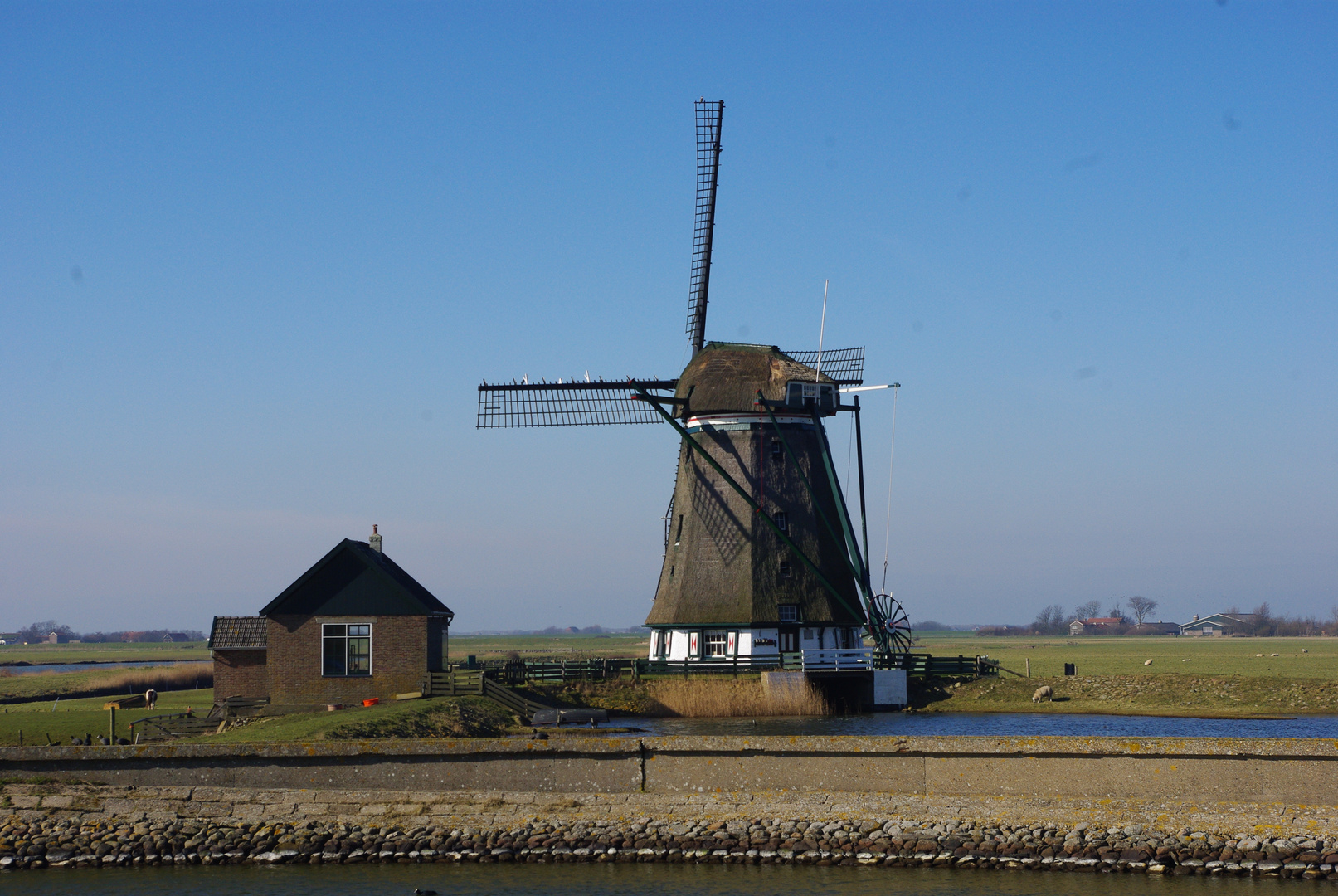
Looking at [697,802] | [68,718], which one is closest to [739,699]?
[68,718]

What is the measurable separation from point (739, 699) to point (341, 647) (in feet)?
39.9

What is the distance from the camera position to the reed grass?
39094 millimetres

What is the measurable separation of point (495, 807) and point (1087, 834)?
909 cm

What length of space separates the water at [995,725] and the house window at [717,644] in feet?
11.4

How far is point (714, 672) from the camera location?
41.1 m

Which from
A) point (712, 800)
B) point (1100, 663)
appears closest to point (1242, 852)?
point (712, 800)

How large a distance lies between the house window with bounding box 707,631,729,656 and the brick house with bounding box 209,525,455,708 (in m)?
Answer: 9.88

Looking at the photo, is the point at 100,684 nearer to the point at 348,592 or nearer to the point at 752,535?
the point at 348,592

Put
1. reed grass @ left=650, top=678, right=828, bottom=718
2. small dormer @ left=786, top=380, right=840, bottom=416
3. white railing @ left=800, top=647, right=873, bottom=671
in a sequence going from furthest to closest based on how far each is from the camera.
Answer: small dormer @ left=786, top=380, right=840, bottom=416, white railing @ left=800, top=647, right=873, bottom=671, reed grass @ left=650, top=678, right=828, bottom=718

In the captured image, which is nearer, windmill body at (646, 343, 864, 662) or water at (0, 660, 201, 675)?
windmill body at (646, 343, 864, 662)

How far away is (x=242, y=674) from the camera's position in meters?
37.8

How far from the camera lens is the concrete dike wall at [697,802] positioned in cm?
1825

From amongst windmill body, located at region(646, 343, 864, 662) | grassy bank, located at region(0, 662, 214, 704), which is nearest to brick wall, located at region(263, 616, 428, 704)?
windmill body, located at region(646, 343, 864, 662)

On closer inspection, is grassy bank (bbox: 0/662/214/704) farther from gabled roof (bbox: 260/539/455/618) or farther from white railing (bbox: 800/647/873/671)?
white railing (bbox: 800/647/873/671)
